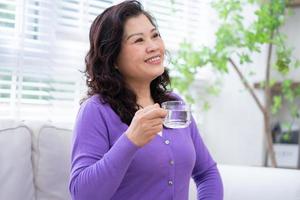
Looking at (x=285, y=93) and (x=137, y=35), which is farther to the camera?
(x=285, y=93)

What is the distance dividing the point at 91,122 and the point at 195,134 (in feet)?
1.60

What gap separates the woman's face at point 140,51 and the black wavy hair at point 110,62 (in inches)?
0.8

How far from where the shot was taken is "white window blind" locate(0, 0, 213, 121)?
1.75 m

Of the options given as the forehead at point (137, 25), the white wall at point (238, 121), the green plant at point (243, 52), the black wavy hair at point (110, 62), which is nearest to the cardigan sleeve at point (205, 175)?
the black wavy hair at point (110, 62)

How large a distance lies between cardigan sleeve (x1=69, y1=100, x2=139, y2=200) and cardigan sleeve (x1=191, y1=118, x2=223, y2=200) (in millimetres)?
442

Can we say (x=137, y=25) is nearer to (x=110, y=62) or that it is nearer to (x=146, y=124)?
(x=110, y=62)

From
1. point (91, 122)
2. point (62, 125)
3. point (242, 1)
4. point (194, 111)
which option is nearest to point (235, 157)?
point (194, 111)

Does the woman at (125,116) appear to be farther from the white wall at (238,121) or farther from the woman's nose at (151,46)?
the white wall at (238,121)

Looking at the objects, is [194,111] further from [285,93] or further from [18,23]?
[18,23]

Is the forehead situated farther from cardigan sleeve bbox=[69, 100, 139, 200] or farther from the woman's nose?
cardigan sleeve bbox=[69, 100, 139, 200]

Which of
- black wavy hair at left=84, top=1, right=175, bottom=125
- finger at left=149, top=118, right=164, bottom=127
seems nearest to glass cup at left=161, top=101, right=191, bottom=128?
finger at left=149, top=118, right=164, bottom=127

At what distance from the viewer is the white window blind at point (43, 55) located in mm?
1747

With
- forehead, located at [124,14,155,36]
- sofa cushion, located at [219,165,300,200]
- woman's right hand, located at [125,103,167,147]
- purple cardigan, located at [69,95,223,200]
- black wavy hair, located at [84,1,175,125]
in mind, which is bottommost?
sofa cushion, located at [219,165,300,200]

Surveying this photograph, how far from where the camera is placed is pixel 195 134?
1620 millimetres
